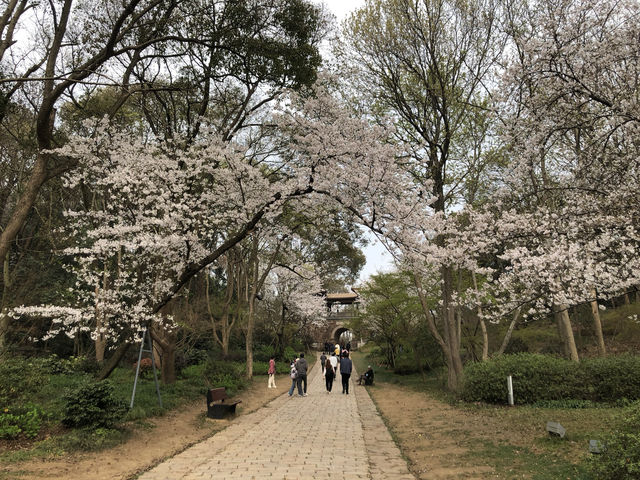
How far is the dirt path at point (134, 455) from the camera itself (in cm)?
590

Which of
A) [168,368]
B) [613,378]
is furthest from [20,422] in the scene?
[613,378]

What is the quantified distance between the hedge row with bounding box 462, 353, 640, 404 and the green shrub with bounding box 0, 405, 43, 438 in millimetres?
11039

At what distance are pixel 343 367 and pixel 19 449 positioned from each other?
11.6m

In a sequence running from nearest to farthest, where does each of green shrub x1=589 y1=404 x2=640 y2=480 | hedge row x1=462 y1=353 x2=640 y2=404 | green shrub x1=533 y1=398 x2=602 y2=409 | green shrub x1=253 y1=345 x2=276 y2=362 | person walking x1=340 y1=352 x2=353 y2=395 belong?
green shrub x1=589 y1=404 x2=640 y2=480, green shrub x1=533 y1=398 x2=602 y2=409, hedge row x1=462 y1=353 x2=640 y2=404, person walking x1=340 y1=352 x2=353 y2=395, green shrub x1=253 y1=345 x2=276 y2=362

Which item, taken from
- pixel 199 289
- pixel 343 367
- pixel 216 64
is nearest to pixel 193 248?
pixel 216 64

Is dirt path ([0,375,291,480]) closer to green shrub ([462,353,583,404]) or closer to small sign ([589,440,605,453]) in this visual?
small sign ([589,440,605,453])

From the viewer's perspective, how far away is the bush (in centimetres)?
774

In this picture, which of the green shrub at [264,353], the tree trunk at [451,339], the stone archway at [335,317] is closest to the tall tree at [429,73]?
the tree trunk at [451,339]

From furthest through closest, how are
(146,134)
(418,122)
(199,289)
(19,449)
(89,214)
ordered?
(199,289), (418,122), (146,134), (89,214), (19,449)

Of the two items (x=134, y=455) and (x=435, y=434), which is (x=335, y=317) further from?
(x=134, y=455)

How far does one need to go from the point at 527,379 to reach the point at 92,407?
11.0m

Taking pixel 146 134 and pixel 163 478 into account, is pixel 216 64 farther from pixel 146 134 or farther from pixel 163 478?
pixel 163 478

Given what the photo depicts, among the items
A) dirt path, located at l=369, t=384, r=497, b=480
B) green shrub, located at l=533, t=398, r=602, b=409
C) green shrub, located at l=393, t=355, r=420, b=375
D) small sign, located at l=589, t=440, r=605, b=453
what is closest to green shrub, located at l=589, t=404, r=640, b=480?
A: small sign, located at l=589, t=440, r=605, b=453

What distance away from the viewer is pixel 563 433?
690 centimetres
